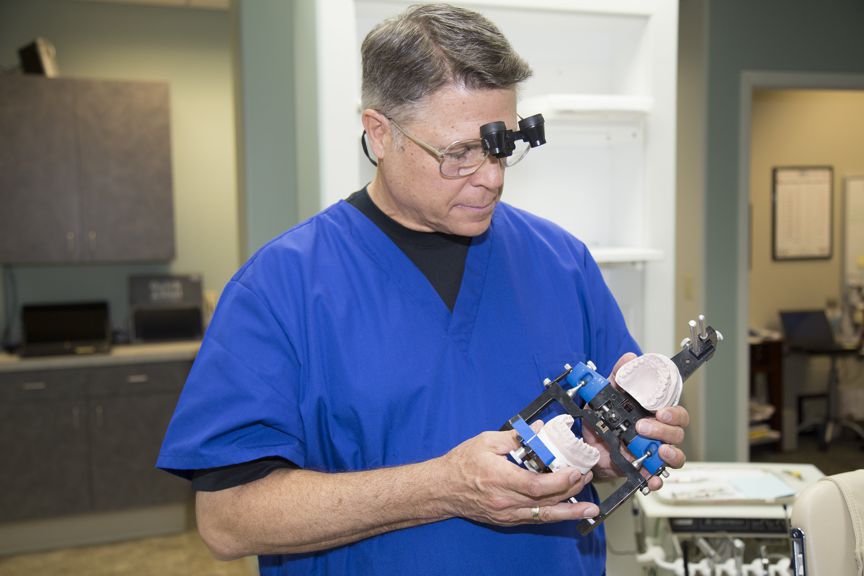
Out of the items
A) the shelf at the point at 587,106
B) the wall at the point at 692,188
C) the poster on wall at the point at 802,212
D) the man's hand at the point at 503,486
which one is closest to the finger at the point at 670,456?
the man's hand at the point at 503,486

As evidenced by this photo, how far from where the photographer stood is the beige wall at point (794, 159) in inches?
197

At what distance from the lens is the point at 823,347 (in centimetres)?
461

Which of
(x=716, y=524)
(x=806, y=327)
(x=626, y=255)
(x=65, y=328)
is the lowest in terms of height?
(x=716, y=524)

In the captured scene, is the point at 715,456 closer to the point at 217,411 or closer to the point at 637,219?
the point at 637,219

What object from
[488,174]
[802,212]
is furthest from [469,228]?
[802,212]

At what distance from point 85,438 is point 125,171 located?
1.27 m

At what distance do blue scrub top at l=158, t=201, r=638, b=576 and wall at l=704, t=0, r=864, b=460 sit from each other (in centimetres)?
240

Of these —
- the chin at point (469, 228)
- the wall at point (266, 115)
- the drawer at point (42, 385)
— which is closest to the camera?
the chin at point (469, 228)

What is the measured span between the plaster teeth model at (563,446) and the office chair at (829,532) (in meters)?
0.60

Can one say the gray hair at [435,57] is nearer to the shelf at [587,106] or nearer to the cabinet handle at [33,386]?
the shelf at [587,106]

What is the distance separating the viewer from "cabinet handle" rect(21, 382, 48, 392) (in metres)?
3.20

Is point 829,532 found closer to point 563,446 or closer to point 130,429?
point 563,446

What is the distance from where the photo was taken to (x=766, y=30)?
10.8 ft

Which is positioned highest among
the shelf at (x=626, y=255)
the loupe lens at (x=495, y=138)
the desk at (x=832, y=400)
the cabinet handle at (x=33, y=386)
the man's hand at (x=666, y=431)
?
the loupe lens at (x=495, y=138)
